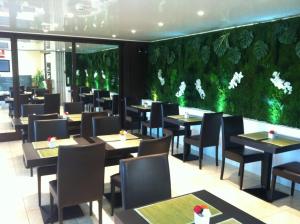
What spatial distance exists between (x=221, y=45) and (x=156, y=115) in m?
1.90

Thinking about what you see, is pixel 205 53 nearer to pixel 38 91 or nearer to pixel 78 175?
pixel 78 175

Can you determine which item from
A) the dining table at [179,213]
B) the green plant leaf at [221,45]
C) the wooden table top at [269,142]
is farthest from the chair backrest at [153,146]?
the green plant leaf at [221,45]

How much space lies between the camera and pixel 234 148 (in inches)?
160

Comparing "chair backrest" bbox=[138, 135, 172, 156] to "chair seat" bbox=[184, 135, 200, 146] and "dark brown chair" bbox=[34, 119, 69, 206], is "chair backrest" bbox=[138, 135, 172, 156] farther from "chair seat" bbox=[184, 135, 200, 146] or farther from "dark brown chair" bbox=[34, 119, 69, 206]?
"chair seat" bbox=[184, 135, 200, 146]

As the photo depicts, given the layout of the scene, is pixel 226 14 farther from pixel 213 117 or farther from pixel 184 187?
pixel 184 187

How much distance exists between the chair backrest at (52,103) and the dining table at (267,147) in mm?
4095

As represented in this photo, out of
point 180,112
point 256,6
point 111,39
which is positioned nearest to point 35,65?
point 111,39

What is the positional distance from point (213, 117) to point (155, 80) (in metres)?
3.10

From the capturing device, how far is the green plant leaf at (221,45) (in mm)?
5097

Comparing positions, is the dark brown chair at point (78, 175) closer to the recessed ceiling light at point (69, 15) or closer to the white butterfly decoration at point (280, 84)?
the recessed ceiling light at point (69, 15)

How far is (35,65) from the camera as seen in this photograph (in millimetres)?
6637

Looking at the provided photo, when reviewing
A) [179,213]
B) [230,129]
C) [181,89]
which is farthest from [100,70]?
[179,213]

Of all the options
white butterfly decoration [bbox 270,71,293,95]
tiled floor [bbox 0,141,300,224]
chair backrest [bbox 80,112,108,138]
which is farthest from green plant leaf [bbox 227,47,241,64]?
chair backrest [bbox 80,112,108,138]

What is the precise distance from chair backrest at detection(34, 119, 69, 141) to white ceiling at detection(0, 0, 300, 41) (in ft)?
4.82
